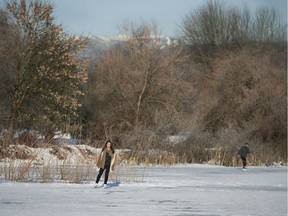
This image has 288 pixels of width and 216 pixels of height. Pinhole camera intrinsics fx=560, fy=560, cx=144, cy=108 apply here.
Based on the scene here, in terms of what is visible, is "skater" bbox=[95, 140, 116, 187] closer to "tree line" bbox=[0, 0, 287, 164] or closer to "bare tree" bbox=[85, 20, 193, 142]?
"tree line" bbox=[0, 0, 287, 164]

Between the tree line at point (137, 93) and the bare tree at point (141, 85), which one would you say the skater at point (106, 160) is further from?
the bare tree at point (141, 85)

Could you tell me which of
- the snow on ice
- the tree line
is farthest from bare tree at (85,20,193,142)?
the snow on ice

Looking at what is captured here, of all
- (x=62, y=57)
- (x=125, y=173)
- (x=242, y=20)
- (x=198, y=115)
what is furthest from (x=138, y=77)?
(x=242, y=20)

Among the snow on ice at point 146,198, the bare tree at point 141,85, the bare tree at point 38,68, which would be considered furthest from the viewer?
the bare tree at point 141,85

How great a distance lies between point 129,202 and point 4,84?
56.2 ft

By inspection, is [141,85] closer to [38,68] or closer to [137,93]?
[137,93]

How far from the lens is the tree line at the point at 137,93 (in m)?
28.3

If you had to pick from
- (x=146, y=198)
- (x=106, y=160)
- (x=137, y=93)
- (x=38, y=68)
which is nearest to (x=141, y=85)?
(x=137, y=93)

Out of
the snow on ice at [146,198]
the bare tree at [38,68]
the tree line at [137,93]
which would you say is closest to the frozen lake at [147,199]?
the snow on ice at [146,198]

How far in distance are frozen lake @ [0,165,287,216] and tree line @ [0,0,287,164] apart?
7.63m

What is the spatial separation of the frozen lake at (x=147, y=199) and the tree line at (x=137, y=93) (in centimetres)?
763

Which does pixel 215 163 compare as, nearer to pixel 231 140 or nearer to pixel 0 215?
pixel 231 140

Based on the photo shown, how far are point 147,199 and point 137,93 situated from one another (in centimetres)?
2658

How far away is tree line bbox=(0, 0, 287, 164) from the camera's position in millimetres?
28344
